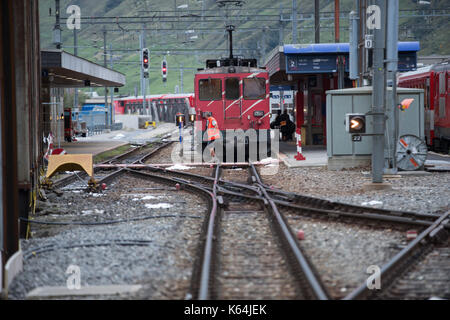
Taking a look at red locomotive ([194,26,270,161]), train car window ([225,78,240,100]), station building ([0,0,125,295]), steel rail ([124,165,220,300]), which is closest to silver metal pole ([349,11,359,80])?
red locomotive ([194,26,270,161])

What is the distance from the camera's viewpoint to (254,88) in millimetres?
24234

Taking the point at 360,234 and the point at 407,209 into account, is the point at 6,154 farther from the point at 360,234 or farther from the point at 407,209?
the point at 407,209

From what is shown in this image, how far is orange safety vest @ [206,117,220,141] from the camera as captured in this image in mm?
22641

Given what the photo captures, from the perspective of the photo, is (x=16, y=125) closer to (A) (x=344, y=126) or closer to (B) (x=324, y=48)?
(A) (x=344, y=126)

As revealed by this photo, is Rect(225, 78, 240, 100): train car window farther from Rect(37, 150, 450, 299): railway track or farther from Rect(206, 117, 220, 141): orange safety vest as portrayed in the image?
Rect(37, 150, 450, 299): railway track

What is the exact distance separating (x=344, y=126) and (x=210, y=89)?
6.36 m

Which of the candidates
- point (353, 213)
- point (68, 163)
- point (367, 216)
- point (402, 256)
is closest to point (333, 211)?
point (353, 213)

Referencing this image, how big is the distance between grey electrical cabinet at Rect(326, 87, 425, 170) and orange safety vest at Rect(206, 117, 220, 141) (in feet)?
14.5

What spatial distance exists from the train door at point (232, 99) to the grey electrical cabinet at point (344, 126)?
202 inches

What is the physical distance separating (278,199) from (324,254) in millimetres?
5241

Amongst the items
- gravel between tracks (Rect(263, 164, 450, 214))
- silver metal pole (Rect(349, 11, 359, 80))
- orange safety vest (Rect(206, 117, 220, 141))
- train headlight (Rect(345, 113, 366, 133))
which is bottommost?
gravel between tracks (Rect(263, 164, 450, 214))

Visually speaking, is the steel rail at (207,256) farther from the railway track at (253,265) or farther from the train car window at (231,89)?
the train car window at (231,89)
